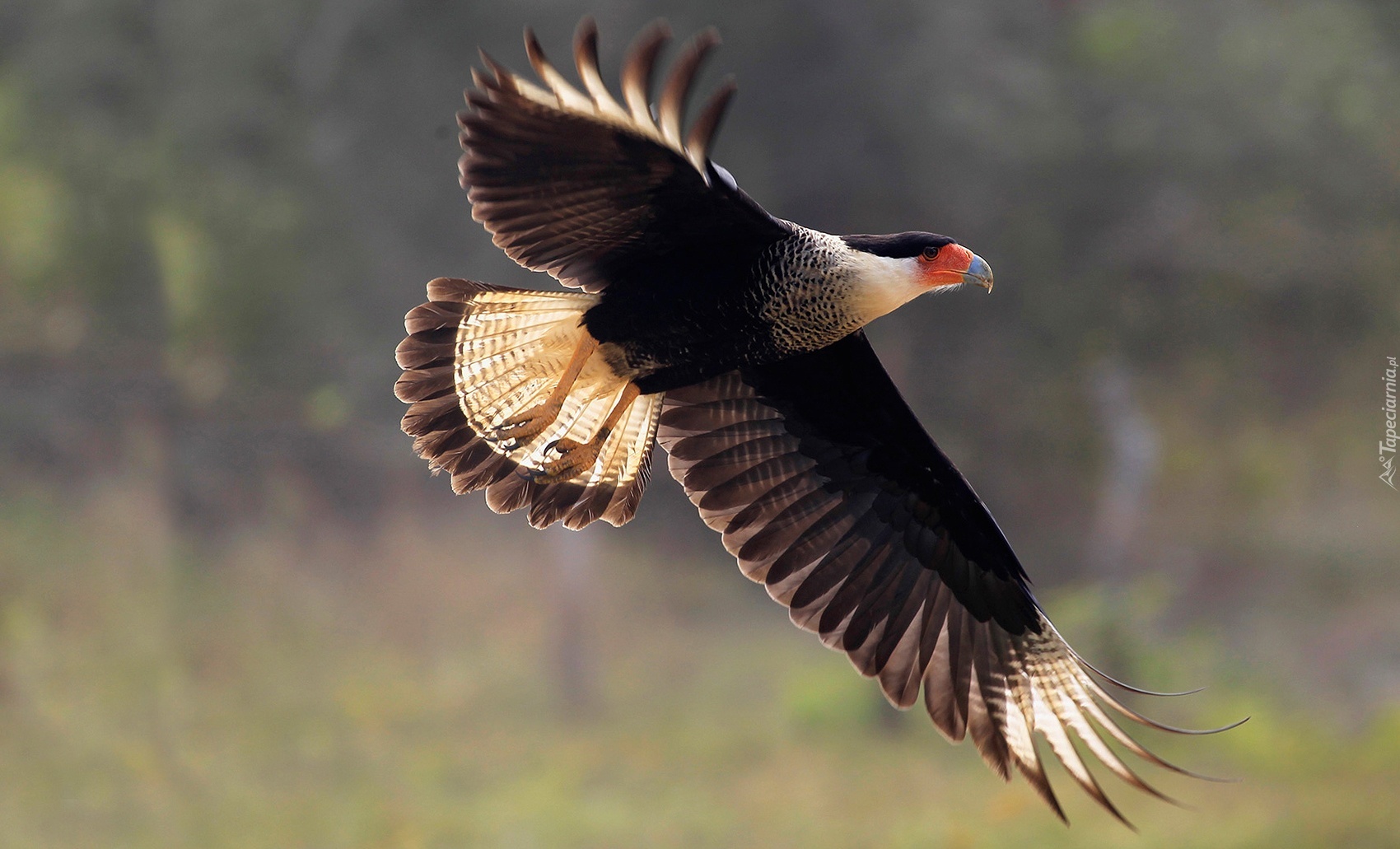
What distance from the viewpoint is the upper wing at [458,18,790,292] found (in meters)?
2.38

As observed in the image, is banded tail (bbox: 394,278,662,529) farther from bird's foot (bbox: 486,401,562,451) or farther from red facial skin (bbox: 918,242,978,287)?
red facial skin (bbox: 918,242,978,287)

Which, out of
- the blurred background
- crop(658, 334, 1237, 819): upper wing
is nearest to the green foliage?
the blurred background

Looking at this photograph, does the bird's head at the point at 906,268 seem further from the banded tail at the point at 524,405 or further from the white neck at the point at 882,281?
the banded tail at the point at 524,405

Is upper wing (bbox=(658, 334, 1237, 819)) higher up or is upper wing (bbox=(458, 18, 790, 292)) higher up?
upper wing (bbox=(458, 18, 790, 292))

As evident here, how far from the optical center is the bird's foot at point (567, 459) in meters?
3.51

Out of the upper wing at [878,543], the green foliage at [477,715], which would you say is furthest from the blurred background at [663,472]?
the upper wing at [878,543]

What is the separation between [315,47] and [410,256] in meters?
1.36

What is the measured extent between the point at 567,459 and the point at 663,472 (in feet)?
16.5

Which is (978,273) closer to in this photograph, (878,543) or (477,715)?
(878,543)

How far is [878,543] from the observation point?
3.78 meters

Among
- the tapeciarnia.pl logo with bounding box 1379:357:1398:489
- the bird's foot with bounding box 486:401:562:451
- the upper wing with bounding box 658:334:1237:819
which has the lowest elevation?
the upper wing with bounding box 658:334:1237:819

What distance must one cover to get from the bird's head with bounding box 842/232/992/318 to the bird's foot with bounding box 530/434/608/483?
3.01 ft

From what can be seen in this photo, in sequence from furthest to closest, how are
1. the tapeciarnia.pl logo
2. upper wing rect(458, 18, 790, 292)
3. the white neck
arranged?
1. the tapeciarnia.pl logo
2. the white neck
3. upper wing rect(458, 18, 790, 292)

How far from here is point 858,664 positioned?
3.70 meters
